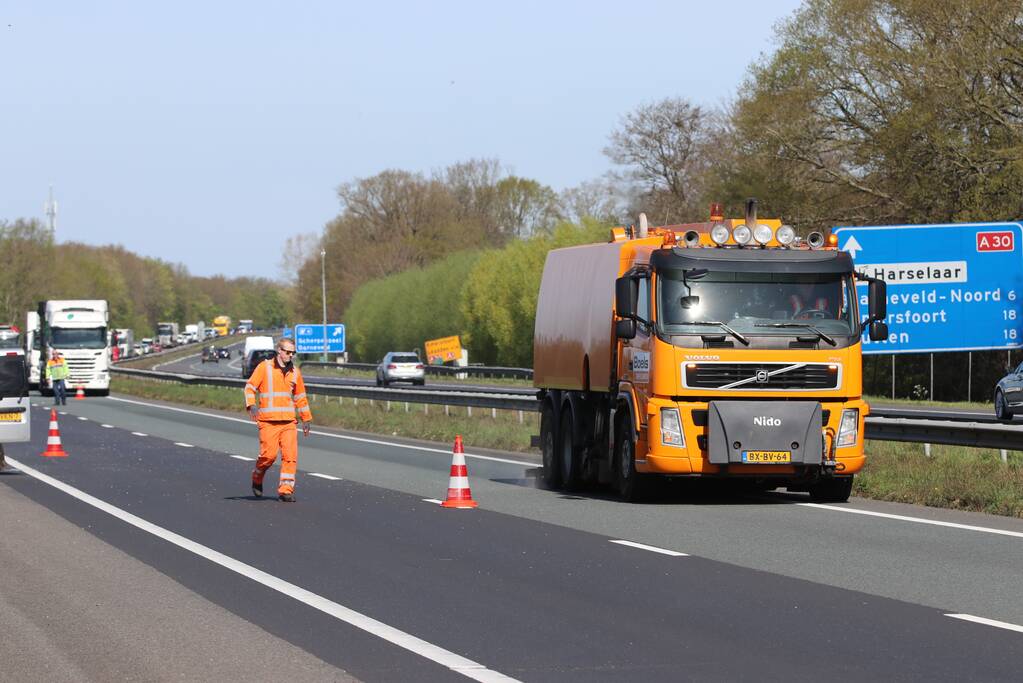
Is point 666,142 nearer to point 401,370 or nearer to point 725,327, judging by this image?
point 401,370

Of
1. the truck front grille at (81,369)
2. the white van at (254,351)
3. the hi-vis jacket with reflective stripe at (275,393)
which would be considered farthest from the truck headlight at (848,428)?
the white van at (254,351)

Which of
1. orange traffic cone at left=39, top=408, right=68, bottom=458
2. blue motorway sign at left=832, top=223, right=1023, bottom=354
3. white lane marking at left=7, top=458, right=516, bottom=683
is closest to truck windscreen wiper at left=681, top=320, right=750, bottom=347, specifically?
white lane marking at left=7, top=458, right=516, bottom=683

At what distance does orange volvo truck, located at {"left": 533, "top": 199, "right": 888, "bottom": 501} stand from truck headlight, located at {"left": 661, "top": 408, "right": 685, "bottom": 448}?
0.05 ft

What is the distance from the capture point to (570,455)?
20.0 meters

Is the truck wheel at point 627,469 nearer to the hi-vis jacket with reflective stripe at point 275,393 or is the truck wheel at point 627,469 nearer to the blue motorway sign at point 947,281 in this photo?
the hi-vis jacket with reflective stripe at point 275,393

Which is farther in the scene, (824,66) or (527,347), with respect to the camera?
(527,347)

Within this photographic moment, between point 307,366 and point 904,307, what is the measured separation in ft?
262

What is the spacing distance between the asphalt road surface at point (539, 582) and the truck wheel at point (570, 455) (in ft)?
1.71

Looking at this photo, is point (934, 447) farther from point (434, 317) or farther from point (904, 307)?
point (434, 317)

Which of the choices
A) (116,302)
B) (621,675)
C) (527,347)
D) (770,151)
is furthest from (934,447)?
(116,302)

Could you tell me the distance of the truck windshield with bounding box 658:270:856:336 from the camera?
1714cm

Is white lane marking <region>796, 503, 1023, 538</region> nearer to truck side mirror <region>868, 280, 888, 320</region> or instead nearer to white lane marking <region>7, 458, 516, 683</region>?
truck side mirror <region>868, 280, 888, 320</region>

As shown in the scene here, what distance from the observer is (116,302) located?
19812 centimetres

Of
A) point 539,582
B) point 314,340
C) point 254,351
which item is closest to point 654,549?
point 539,582
